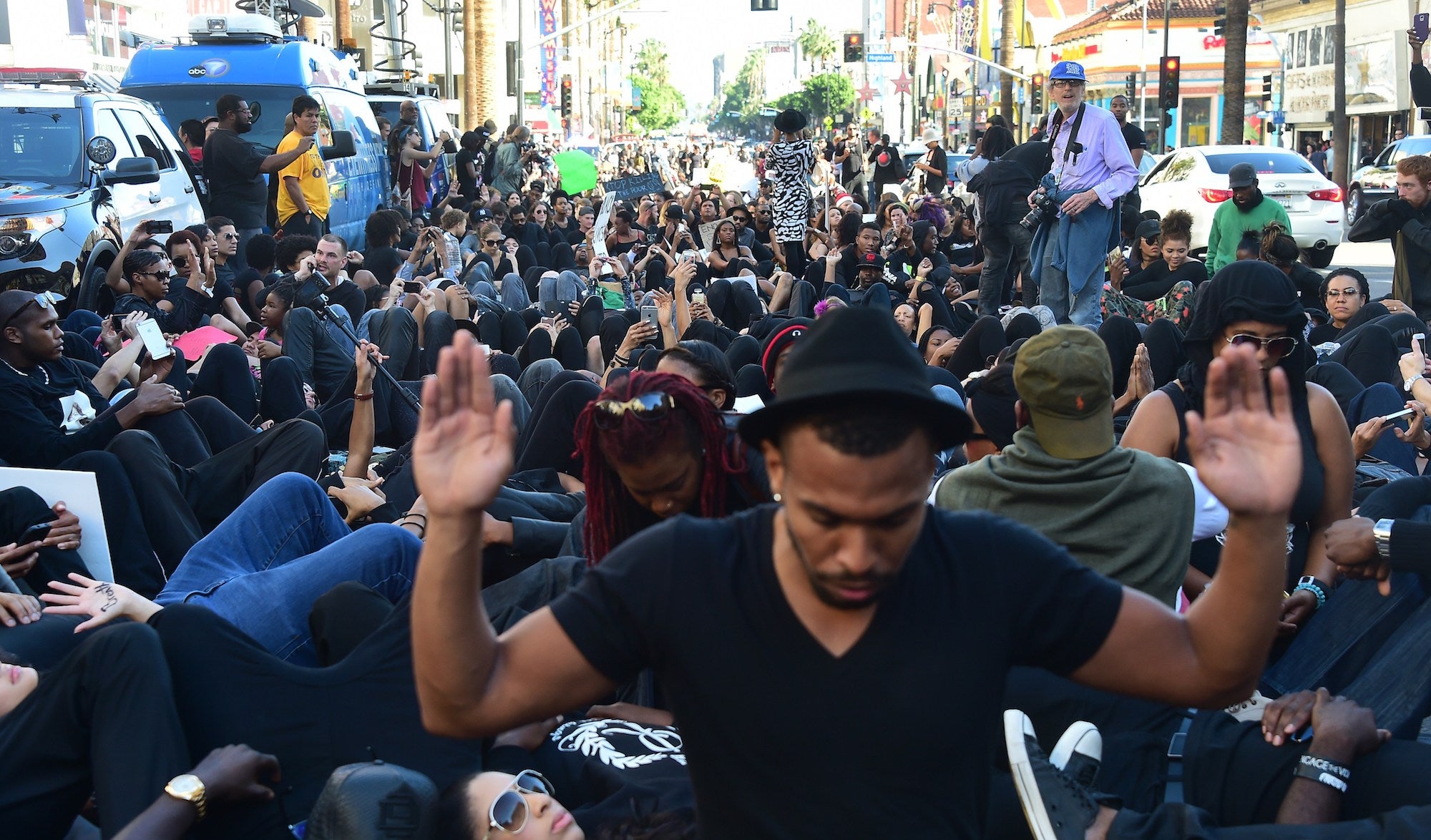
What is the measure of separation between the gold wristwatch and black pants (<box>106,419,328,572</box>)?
2187 mm

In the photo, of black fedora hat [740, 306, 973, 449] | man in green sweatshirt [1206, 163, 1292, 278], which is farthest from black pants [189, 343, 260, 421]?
man in green sweatshirt [1206, 163, 1292, 278]

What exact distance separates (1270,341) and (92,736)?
340cm

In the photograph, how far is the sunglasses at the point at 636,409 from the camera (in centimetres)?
332

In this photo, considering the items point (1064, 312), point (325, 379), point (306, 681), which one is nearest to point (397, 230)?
point (325, 379)

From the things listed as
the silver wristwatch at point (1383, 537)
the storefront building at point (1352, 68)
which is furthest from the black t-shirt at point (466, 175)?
the storefront building at point (1352, 68)

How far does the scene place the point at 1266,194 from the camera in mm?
18500

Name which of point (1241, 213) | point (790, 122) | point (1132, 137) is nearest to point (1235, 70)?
point (1132, 137)

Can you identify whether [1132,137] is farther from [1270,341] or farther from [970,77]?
[970,77]

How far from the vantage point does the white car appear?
18.8 metres

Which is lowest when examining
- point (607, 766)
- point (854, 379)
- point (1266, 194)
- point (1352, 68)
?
point (607, 766)

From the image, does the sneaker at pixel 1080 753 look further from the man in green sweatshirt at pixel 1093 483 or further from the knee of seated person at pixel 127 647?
the knee of seated person at pixel 127 647

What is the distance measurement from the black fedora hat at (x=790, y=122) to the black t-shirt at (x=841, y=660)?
12543 mm

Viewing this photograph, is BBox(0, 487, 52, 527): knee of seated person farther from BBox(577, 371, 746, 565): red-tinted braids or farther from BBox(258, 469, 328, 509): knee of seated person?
BBox(577, 371, 746, 565): red-tinted braids

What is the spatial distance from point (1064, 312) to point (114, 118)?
798 centimetres
